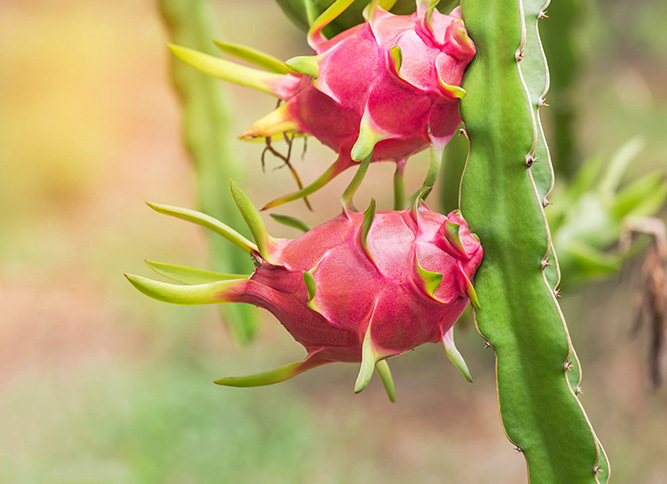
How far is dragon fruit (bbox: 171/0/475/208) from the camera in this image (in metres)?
0.38

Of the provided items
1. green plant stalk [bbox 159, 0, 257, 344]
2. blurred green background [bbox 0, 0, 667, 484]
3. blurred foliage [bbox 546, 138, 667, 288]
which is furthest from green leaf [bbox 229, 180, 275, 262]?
blurred green background [bbox 0, 0, 667, 484]

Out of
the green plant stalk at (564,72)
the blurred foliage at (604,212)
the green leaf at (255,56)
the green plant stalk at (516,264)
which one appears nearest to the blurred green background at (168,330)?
the green plant stalk at (564,72)

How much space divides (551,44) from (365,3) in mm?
549

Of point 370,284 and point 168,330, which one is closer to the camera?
point 370,284

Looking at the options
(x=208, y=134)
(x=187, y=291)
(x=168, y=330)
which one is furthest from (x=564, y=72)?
(x=168, y=330)

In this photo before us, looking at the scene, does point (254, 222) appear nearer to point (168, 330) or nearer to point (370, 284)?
point (370, 284)

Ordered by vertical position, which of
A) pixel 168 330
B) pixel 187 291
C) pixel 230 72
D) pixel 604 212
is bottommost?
pixel 168 330

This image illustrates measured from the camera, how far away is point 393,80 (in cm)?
38

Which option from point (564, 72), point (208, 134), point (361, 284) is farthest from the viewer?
point (564, 72)

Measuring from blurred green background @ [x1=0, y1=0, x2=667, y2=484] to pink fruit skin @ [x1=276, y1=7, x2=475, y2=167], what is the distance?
0.66 m

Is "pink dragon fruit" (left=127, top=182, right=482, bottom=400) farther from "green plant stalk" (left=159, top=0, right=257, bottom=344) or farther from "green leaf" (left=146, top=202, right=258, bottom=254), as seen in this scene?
"green plant stalk" (left=159, top=0, right=257, bottom=344)

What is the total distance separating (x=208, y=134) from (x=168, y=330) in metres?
1.72

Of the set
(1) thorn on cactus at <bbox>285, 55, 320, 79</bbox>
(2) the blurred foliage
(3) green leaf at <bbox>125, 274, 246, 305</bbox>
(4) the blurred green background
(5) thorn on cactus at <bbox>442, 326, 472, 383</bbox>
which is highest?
(1) thorn on cactus at <bbox>285, 55, 320, 79</bbox>

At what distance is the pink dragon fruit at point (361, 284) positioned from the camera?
0.36 meters
